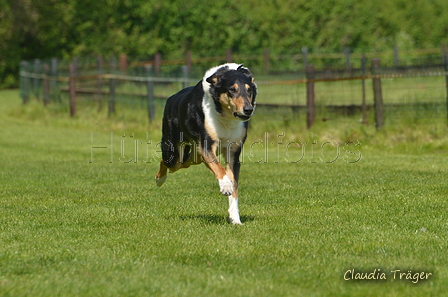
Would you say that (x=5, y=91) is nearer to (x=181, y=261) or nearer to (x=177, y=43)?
(x=177, y=43)

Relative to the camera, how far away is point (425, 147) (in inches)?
615

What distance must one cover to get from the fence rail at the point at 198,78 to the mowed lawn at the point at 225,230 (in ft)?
9.08

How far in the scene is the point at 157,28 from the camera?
140 feet

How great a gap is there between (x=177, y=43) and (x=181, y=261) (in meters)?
37.3

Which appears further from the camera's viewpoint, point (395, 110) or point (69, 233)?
point (395, 110)

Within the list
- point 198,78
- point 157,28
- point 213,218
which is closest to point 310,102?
point 198,78

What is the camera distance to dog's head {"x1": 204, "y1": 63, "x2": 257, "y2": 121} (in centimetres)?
788

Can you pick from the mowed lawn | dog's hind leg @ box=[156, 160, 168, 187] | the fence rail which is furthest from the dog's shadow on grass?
the fence rail

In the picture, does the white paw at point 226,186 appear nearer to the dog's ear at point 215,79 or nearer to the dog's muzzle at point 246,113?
the dog's muzzle at point 246,113

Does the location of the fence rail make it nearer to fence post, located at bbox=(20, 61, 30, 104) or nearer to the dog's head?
fence post, located at bbox=(20, 61, 30, 104)

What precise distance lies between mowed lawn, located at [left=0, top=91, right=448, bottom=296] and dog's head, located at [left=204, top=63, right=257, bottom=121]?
1.26 meters

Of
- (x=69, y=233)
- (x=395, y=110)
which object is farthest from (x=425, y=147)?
(x=69, y=233)

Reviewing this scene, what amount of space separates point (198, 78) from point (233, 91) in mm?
12757

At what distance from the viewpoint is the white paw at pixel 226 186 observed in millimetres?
7719
